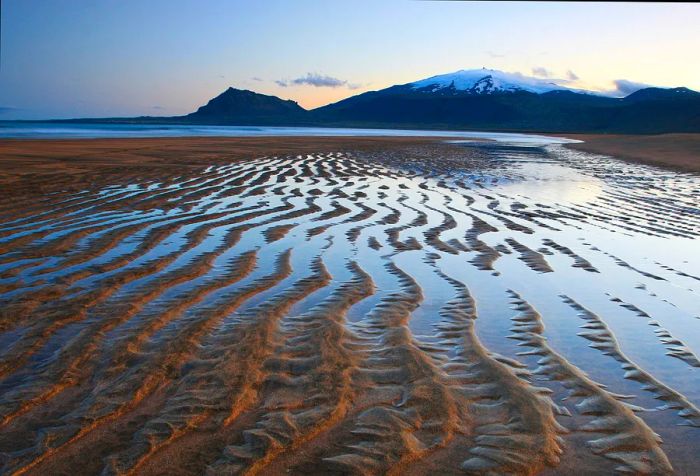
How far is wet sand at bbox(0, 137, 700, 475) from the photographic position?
2451 millimetres

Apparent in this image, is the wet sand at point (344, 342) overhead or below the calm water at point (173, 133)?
overhead

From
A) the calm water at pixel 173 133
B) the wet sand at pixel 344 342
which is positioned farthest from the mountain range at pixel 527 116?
the wet sand at pixel 344 342

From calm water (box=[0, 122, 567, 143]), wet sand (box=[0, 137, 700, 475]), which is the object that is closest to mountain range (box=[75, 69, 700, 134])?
calm water (box=[0, 122, 567, 143])

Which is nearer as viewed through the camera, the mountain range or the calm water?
the calm water

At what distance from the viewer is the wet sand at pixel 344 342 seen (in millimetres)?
2451

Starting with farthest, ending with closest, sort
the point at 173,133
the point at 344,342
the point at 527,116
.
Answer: the point at 527,116 → the point at 173,133 → the point at 344,342

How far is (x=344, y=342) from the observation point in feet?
12.3

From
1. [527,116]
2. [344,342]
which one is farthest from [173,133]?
[527,116]

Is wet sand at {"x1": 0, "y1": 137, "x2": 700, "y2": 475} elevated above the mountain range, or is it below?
above

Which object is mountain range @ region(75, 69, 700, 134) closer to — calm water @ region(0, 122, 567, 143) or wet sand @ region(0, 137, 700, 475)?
calm water @ region(0, 122, 567, 143)

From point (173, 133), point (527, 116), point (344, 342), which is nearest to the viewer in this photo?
point (344, 342)

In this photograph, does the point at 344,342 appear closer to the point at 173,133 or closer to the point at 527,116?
the point at 173,133

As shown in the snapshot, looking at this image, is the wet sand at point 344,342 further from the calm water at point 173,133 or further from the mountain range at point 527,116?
the mountain range at point 527,116

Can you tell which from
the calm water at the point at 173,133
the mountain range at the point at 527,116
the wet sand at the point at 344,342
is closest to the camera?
the wet sand at the point at 344,342
